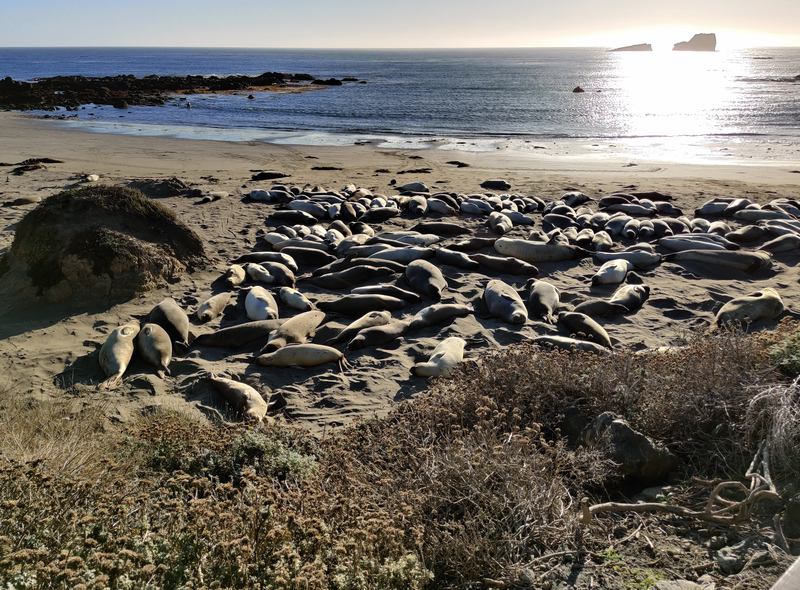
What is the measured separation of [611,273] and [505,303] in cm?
203

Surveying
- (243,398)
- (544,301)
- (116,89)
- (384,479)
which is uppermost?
(116,89)

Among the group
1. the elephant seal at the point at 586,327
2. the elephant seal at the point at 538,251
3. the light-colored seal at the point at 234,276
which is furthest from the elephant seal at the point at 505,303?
the light-colored seal at the point at 234,276

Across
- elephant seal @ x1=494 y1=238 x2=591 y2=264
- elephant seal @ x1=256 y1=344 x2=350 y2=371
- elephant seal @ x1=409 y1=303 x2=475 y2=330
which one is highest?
elephant seal @ x1=494 y1=238 x2=591 y2=264

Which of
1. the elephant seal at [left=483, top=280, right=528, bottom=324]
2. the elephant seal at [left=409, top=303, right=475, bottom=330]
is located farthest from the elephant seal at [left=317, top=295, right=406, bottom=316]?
the elephant seal at [left=483, top=280, right=528, bottom=324]

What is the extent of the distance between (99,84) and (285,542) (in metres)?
58.3

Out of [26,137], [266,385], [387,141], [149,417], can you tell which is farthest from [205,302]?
[26,137]

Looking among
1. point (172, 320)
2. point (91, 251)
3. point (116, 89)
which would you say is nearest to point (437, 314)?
point (172, 320)

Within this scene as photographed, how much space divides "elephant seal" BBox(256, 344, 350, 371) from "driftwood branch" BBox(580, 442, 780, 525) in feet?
10.6

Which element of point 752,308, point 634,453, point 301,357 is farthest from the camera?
point 752,308

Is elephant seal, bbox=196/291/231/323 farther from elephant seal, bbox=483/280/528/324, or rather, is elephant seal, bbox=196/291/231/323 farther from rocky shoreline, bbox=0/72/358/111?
rocky shoreline, bbox=0/72/358/111

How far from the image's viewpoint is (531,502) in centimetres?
298

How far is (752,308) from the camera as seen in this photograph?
6.72 metres

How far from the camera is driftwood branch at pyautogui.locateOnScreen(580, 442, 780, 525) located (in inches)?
114

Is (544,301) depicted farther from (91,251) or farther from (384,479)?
(91,251)
